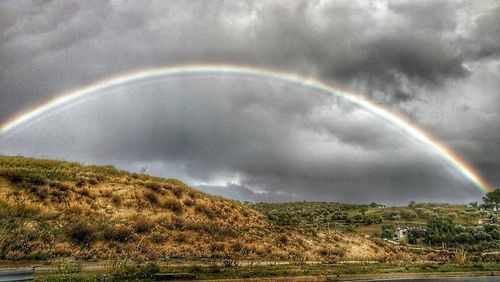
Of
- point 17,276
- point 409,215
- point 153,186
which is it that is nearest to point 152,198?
point 153,186

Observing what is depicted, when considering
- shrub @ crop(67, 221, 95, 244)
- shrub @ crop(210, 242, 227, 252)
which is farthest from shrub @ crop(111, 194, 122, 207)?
shrub @ crop(210, 242, 227, 252)

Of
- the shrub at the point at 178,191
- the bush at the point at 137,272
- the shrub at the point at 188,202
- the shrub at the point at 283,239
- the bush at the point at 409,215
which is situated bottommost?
the bush at the point at 137,272

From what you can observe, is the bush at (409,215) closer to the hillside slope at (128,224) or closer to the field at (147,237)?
the field at (147,237)

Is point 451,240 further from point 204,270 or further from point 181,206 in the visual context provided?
point 204,270

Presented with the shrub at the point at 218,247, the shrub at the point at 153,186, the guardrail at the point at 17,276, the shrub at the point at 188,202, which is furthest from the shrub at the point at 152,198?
the guardrail at the point at 17,276

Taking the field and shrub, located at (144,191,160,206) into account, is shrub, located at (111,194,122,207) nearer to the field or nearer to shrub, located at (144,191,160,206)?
the field

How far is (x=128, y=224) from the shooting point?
40.1 m

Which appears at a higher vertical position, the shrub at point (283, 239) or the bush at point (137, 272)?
the shrub at point (283, 239)

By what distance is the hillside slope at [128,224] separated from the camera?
3312 cm

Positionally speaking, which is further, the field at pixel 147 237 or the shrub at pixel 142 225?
the shrub at pixel 142 225

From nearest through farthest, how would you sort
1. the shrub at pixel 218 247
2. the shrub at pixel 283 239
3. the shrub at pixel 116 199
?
the shrub at pixel 218 247, the shrub at pixel 283 239, the shrub at pixel 116 199

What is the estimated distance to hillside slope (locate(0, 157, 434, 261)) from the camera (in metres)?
33.1

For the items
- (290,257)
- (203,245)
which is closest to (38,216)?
(203,245)

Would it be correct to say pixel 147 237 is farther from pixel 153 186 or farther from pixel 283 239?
pixel 153 186
